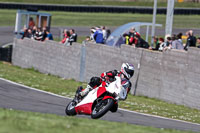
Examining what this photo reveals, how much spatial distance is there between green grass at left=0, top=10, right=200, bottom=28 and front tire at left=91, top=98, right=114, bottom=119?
28799 mm

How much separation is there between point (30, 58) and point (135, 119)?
16225 mm

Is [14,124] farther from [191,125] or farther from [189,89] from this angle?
[189,89]

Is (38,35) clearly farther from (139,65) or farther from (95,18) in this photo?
(95,18)

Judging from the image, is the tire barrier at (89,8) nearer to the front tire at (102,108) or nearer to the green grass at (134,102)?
the green grass at (134,102)

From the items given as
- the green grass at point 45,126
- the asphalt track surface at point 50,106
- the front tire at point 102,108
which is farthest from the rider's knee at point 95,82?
the green grass at point 45,126

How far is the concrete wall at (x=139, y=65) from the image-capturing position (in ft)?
58.4

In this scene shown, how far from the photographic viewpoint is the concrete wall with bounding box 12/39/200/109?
58.4 ft

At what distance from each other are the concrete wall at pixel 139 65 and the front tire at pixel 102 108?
6534mm

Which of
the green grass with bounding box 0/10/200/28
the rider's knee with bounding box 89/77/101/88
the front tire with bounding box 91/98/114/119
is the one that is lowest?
the front tire with bounding box 91/98/114/119

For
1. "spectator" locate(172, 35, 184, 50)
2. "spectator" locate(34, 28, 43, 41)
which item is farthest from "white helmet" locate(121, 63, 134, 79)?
"spectator" locate(34, 28, 43, 41)

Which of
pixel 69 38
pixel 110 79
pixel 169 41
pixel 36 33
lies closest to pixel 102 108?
pixel 110 79

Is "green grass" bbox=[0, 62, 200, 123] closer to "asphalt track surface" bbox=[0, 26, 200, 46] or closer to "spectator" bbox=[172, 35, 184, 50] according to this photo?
"spectator" bbox=[172, 35, 184, 50]

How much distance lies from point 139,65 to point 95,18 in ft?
76.0

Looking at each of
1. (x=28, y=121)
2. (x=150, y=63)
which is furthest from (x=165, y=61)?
(x=28, y=121)
